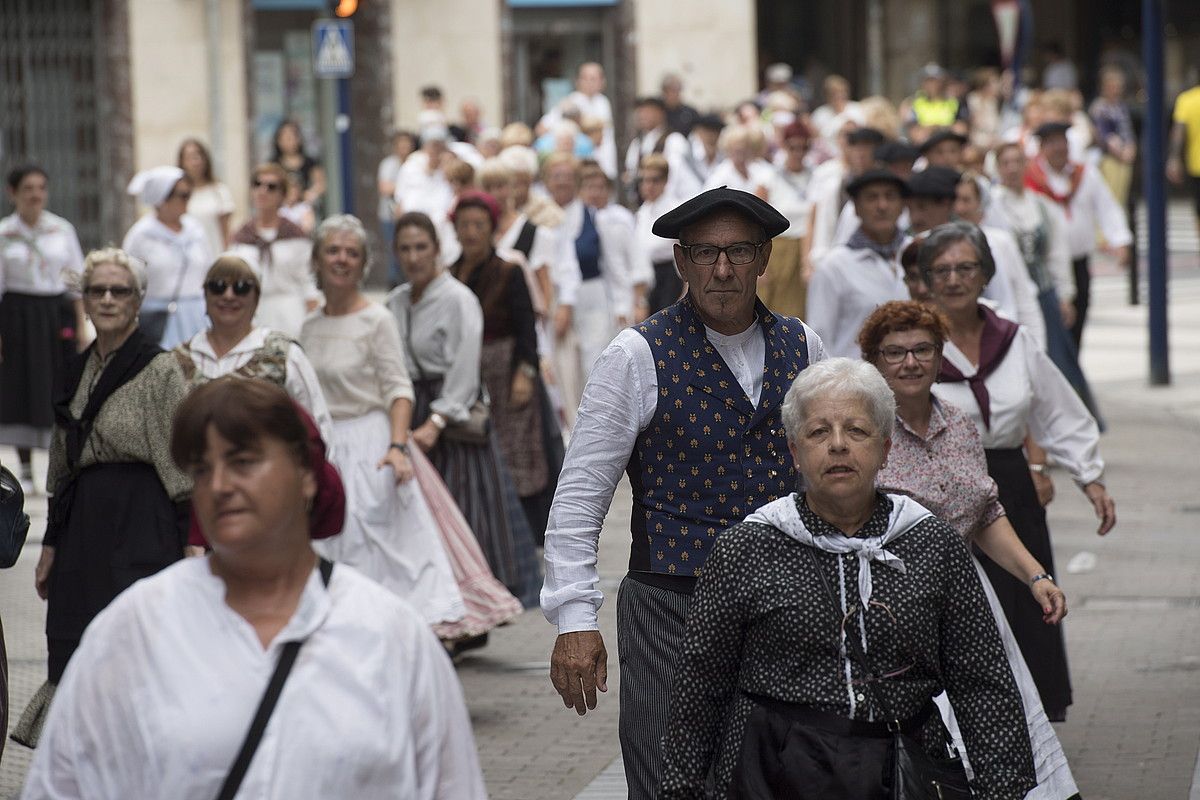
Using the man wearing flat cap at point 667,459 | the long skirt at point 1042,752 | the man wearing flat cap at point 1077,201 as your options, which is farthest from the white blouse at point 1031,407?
the man wearing flat cap at point 1077,201

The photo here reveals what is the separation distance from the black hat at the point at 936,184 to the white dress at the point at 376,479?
2.34 metres

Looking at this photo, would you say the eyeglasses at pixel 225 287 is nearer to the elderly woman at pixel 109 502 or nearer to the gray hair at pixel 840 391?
the elderly woman at pixel 109 502

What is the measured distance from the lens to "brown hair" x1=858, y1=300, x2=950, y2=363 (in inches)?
228

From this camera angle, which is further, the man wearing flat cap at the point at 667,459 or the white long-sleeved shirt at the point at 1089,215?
the white long-sleeved shirt at the point at 1089,215

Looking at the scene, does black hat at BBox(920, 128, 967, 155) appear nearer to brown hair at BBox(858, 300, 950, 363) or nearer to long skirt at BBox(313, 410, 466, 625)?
long skirt at BBox(313, 410, 466, 625)

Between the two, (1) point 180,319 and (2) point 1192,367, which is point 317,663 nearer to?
(1) point 180,319

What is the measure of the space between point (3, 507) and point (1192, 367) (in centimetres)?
1305

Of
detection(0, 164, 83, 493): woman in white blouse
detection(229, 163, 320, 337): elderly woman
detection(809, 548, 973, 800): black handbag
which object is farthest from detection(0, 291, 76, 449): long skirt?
detection(809, 548, 973, 800): black handbag

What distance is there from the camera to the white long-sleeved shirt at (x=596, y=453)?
193 inches

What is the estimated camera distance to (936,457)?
5.84 meters

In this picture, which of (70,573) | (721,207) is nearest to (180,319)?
(70,573)

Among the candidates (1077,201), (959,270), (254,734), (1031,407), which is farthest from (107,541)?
(1077,201)

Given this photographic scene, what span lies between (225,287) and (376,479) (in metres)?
1.21

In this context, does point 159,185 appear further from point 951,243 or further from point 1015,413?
point 1015,413
